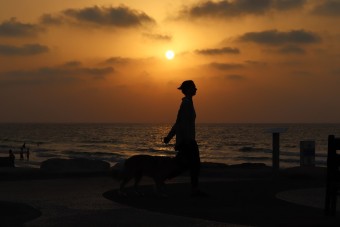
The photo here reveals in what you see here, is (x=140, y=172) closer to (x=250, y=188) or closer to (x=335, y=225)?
(x=250, y=188)

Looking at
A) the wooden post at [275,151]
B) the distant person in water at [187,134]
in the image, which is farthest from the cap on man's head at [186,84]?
the wooden post at [275,151]

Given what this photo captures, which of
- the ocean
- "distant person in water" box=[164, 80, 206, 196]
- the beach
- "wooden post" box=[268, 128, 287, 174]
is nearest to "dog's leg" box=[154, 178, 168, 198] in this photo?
the beach

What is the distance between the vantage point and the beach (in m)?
8.29

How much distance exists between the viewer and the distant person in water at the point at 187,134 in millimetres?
11266

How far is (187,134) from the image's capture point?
37.2ft

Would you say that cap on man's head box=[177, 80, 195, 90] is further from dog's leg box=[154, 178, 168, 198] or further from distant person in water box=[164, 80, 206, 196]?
dog's leg box=[154, 178, 168, 198]

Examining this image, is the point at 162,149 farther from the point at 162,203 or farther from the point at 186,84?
the point at 162,203

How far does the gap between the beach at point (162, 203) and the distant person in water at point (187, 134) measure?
621 millimetres

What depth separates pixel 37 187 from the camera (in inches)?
521

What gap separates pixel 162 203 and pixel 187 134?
5.20 feet

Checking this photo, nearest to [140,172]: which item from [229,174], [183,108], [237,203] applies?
[183,108]

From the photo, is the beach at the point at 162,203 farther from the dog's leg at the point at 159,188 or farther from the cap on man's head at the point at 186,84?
the cap on man's head at the point at 186,84

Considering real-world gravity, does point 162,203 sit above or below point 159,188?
below

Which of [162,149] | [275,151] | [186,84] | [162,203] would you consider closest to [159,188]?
[162,203]
